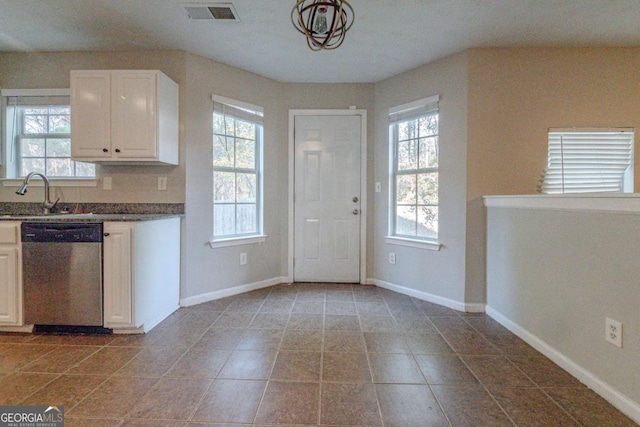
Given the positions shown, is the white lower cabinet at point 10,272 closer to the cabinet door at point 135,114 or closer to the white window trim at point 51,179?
the white window trim at point 51,179

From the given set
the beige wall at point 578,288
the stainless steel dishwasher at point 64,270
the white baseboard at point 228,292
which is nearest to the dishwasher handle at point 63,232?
the stainless steel dishwasher at point 64,270

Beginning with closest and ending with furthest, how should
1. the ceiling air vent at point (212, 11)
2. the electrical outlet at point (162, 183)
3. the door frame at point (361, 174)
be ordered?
the ceiling air vent at point (212, 11)
the electrical outlet at point (162, 183)
the door frame at point (361, 174)

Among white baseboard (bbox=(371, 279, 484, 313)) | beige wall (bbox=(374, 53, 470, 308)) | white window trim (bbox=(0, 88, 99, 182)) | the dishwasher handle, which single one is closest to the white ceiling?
beige wall (bbox=(374, 53, 470, 308))

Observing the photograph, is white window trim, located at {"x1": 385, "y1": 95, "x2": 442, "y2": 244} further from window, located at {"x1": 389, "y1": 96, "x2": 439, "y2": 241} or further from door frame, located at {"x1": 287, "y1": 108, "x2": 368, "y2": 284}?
door frame, located at {"x1": 287, "y1": 108, "x2": 368, "y2": 284}

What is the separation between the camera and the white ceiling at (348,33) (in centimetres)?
228

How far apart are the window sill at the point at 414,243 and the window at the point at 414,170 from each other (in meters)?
0.07

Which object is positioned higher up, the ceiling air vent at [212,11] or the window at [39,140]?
A: the ceiling air vent at [212,11]

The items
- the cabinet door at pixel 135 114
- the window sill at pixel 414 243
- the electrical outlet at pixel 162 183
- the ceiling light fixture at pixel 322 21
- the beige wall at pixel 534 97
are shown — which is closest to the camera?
the ceiling light fixture at pixel 322 21

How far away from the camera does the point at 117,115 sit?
2.57m

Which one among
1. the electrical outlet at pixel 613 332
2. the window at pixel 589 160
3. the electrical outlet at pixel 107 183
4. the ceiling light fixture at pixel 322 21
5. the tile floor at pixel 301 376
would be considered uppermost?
the ceiling light fixture at pixel 322 21

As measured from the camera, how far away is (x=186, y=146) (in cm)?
295

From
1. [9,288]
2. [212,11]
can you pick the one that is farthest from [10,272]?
[212,11]

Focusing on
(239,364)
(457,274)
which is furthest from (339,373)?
(457,274)

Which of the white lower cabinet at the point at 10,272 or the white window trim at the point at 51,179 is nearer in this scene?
the white lower cabinet at the point at 10,272
